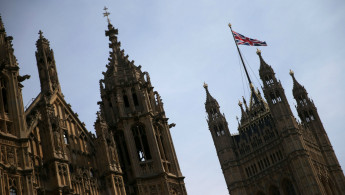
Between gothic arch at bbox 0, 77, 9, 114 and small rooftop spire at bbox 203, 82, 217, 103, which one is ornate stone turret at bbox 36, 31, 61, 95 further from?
small rooftop spire at bbox 203, 82, 217, 103

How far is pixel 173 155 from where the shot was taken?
145 feet

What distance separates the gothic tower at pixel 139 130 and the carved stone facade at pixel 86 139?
7cm

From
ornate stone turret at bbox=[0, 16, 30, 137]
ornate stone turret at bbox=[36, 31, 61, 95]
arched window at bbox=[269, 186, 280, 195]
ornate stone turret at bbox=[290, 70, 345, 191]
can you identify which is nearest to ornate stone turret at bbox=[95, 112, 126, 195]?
ornate stone turret at bbox=[36, 31, 61, 95]

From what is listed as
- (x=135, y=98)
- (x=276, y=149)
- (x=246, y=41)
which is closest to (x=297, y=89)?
(x=276, y=149)

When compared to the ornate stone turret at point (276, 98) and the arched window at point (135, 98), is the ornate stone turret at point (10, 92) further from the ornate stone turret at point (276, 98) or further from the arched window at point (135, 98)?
the ornate stone turret at point (276, 98)

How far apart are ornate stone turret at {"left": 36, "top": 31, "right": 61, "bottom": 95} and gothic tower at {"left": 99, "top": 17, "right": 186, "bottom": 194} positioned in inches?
219

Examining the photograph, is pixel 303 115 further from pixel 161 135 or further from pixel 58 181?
pixel 58 181

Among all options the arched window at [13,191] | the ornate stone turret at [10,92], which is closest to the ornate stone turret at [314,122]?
the ornate stone turret at [10,92]

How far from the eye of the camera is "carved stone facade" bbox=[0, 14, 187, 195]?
109 ft

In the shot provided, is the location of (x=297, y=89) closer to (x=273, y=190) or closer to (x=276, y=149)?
(x=276, y=149)

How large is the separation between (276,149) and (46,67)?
66.0m

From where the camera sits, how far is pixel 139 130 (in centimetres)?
4450

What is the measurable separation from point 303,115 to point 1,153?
8184cm

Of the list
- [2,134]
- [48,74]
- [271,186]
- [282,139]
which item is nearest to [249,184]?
[271,186]
